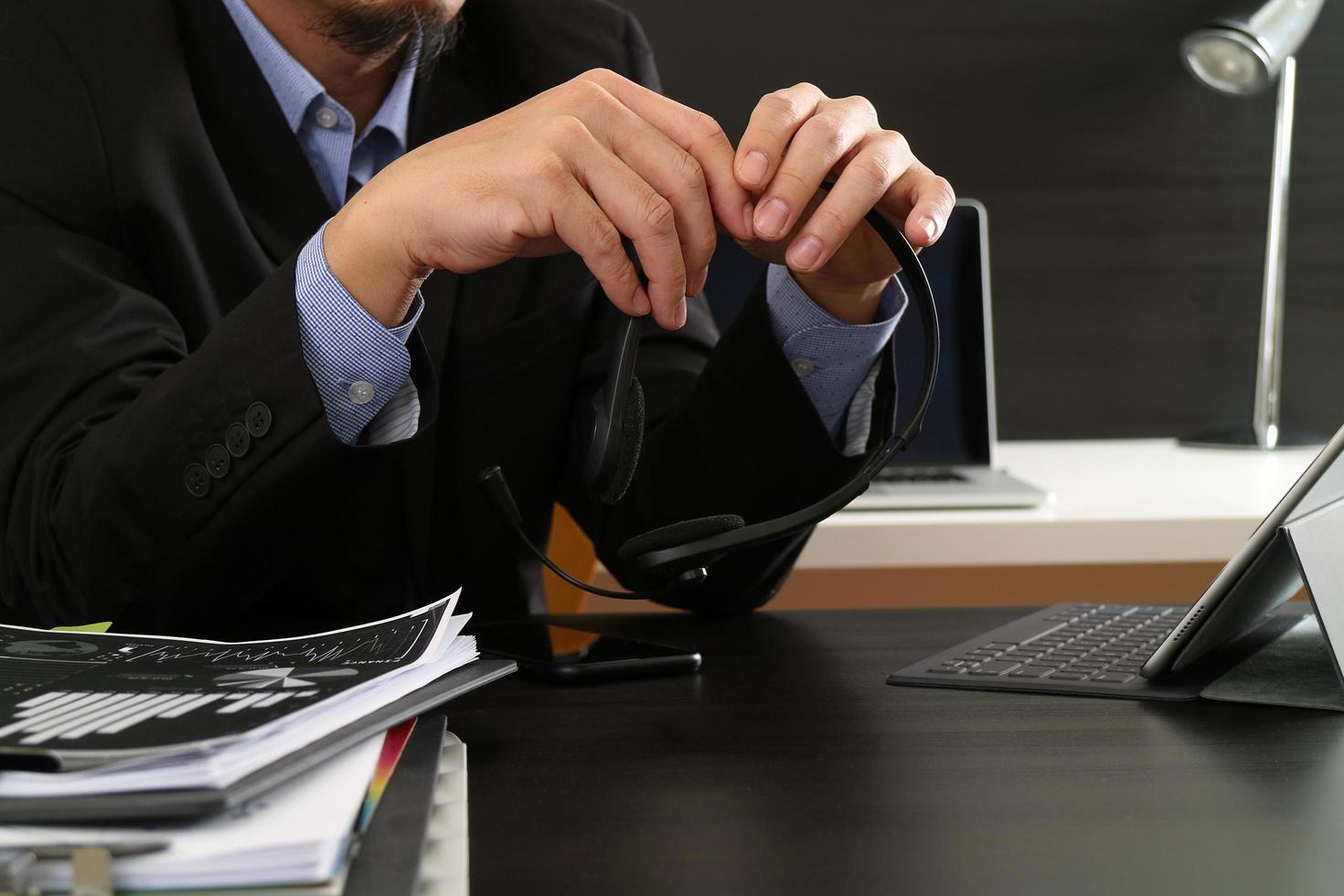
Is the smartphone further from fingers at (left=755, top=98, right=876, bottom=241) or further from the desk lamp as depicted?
the desk lamp

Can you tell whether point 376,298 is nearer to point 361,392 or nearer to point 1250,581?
point 361,392

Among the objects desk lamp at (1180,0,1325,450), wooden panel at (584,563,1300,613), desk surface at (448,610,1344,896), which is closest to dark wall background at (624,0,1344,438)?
desk lamp at (1180,0,1325,450)

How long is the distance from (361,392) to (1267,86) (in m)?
1.53

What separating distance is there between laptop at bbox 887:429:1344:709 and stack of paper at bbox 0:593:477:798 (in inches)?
10.7

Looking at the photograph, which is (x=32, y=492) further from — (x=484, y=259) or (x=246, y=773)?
(x=246, y=773)

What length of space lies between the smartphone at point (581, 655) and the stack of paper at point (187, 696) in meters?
0.08

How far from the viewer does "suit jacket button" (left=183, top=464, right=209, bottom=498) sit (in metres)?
0.68

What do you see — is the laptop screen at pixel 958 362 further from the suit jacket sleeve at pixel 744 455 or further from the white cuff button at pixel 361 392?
the white cuff button at pixel 361 392

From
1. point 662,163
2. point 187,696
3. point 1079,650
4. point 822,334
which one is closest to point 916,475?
point 822,334

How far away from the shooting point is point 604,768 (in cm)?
49

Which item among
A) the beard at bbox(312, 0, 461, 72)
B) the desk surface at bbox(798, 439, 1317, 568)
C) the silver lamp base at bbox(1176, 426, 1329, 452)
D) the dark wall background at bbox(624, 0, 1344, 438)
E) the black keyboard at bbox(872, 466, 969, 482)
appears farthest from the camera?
the dark wall background at bbox(624, 0, 1344, 438)

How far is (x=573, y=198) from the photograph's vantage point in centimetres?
64

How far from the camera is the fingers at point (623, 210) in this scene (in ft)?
2.08

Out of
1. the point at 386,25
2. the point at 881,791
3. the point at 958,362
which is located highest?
the point at 386,25
